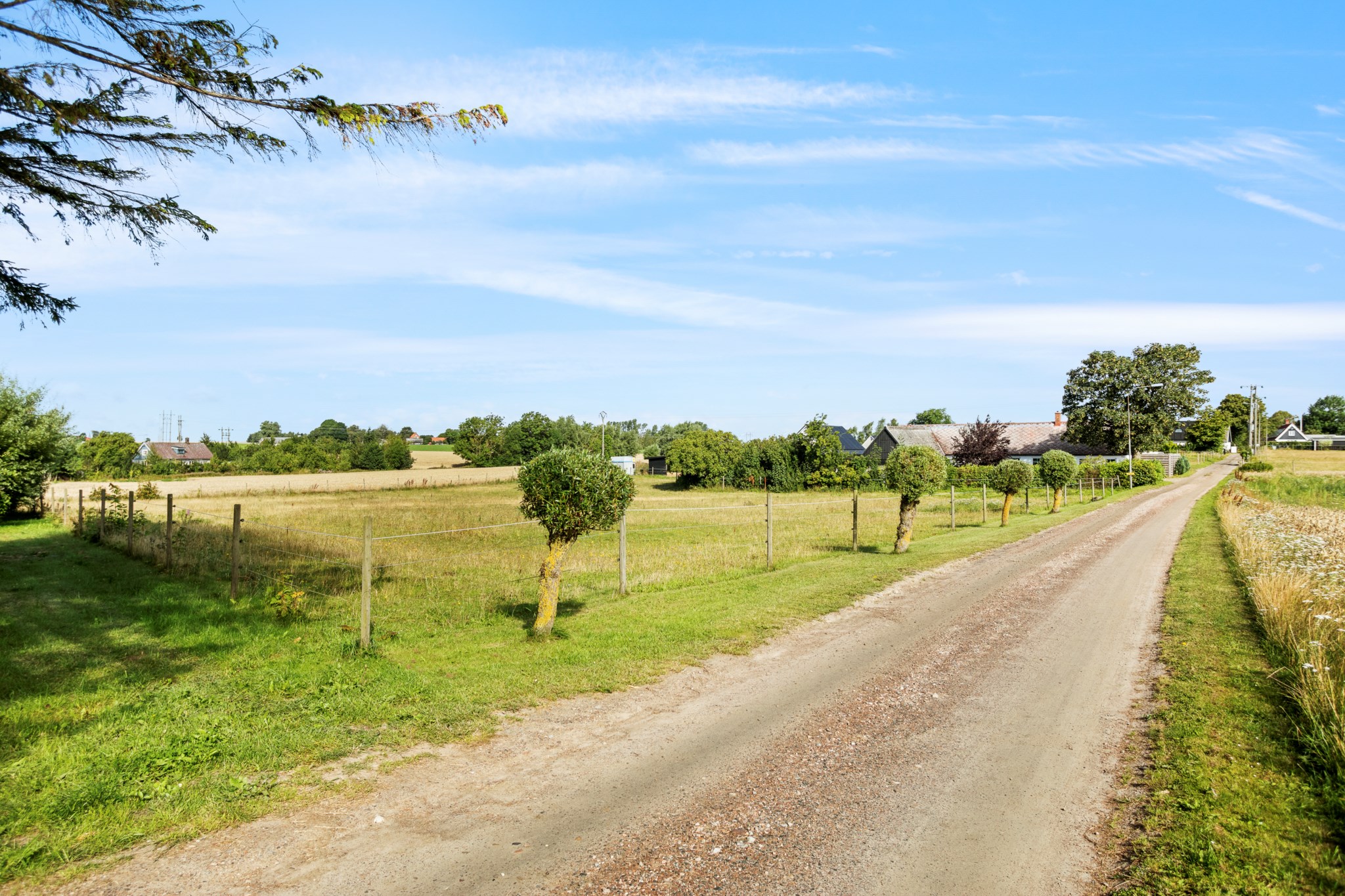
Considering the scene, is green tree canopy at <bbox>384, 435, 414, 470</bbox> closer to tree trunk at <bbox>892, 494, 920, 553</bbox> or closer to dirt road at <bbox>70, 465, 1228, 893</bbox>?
tree trunk at <bbox>892, 494, 920, 553</bbox>

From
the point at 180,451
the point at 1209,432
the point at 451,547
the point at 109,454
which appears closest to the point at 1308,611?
the point at 451,547

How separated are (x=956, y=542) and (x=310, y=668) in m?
17.2

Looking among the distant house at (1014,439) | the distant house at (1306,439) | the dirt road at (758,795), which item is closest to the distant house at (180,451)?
the distant house at (1014,439)

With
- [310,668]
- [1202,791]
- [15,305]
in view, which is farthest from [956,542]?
[15,305]

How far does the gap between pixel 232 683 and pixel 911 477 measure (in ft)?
49.0

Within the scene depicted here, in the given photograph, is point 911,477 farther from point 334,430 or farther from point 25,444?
point 334,430

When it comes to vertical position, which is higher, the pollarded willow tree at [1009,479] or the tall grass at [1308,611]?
the pollarded willow tree at [1009,479]

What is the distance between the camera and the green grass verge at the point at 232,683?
4863mm

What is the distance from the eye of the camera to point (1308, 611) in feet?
27.9

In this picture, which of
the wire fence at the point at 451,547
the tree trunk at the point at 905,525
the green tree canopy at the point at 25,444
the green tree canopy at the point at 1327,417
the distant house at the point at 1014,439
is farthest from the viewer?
the green tree canopy at the point at 1327,417

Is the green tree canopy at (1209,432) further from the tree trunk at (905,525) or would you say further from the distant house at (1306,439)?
the tree trunk at (905,525)

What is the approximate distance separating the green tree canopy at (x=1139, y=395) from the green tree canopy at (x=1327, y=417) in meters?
112

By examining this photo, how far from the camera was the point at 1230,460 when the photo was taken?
85.0 metres

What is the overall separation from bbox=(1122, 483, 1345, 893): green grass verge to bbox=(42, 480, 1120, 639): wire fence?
24.9ft
